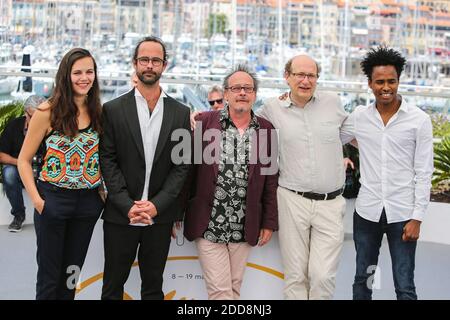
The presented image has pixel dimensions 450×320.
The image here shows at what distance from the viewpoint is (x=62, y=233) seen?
133 inches

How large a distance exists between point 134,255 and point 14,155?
299 centimetres

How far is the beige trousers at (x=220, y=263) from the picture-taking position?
360 cm

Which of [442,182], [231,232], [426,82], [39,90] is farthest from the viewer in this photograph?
[426,82]

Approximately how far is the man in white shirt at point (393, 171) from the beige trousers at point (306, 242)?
16 centimetres

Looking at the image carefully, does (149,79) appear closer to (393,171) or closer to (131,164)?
(131,164)

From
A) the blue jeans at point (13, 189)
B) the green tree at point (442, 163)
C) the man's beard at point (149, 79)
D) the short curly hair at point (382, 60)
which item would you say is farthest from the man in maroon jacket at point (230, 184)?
the green tree at point (442, 163)

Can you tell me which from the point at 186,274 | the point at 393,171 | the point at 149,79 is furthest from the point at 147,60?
the point at 393,171

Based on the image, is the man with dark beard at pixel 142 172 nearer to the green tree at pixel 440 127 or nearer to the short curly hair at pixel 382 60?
the short curly hair at pixel 382 60

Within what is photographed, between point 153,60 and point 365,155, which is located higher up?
point 153,60

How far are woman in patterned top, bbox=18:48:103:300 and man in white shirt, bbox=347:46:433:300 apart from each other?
1.34 m

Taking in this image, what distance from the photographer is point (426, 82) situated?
30.1 metres

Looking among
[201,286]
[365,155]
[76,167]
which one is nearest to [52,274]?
[76,167]

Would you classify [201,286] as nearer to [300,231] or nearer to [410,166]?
[300,231]
